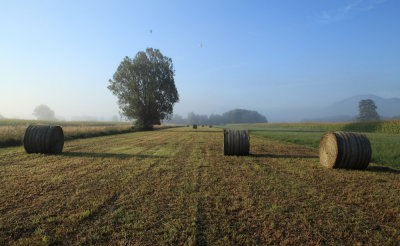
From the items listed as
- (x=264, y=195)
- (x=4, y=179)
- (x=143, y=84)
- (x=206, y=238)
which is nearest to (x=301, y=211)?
(x=264, y=195)

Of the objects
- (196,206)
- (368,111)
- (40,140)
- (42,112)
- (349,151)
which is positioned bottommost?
(196,206)

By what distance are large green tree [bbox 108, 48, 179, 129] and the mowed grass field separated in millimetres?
30059

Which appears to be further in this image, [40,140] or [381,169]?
[40,140]

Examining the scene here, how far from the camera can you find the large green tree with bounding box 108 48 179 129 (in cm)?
3553

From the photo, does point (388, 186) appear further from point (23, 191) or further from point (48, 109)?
point (48, 109)

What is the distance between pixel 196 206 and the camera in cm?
397

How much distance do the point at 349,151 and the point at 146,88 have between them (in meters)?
35.5

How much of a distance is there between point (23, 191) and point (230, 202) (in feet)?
17.9

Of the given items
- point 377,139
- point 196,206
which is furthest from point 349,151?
point 377,139

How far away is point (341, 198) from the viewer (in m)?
4.52

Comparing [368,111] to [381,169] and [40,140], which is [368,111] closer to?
[381,169]

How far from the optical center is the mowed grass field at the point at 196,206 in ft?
9.83

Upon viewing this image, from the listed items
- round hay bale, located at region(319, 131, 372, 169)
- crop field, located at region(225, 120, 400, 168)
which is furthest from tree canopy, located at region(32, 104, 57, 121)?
round hay bale, located at region(319, 131, 372, 169)

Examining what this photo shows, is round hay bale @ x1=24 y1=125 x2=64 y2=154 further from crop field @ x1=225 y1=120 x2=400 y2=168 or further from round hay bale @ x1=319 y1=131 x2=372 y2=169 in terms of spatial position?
crop field @ x1=225 y1=120 x2=400 y2=168
